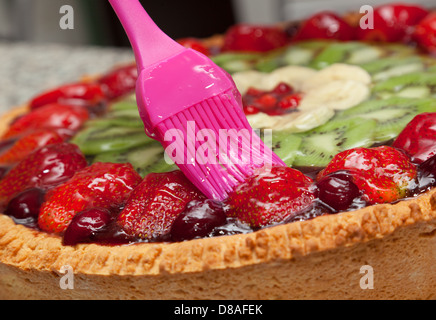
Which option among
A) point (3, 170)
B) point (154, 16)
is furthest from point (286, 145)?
point (154, 16)

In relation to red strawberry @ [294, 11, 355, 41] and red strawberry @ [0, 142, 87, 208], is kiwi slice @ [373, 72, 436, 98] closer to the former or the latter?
red strawberry @ [294, 11, 355, 41]

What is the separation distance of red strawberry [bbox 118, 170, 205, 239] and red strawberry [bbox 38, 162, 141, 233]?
0.11 m

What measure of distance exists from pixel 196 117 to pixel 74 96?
117 centimetres

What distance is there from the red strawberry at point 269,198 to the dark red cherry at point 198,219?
0.05 meters

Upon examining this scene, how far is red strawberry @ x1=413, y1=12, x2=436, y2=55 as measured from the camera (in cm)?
228

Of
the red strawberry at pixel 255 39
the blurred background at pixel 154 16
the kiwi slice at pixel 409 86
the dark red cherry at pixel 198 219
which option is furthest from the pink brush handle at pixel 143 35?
the blurred background at pixel 154 16

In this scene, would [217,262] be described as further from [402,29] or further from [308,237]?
[402,29]

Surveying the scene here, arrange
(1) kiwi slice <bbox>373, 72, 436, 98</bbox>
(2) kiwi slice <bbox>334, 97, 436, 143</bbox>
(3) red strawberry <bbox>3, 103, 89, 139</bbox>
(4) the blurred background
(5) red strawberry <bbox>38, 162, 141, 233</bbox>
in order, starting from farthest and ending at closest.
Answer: (4) the blurred background, (3) red strawberry <bbox>3, 103, 89, 139</bbox>, (1) kiwi slice <bbox>373, 72, 436, 98</bbox>, (2) kiwi slice <bbox>334, 97, 436, 143</bbox>, (5) red strawberry <bbox>38, 162, 141, 233</bbox>

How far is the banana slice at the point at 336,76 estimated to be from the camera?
2.04 metres

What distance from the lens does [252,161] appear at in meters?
1.45

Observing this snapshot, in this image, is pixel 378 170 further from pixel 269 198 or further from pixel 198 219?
pixel 198 219

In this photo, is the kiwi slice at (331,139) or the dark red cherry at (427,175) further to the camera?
the kiwi slice at (331,139)

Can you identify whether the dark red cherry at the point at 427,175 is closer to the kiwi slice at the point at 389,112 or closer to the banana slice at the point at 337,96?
the kiwi slice at the point at 389,112

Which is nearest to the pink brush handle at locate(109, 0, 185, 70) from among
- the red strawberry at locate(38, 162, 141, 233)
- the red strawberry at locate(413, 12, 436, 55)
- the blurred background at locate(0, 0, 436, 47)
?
the red strawberry at locate(38, 162, 141, 233)
